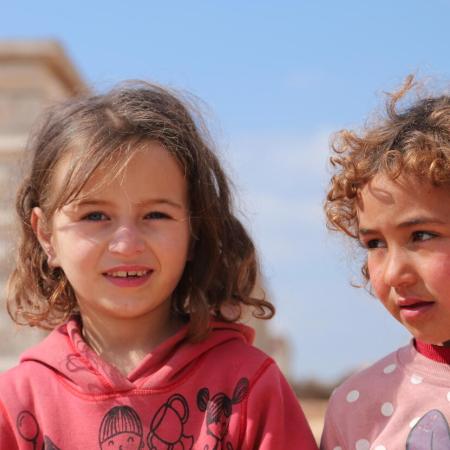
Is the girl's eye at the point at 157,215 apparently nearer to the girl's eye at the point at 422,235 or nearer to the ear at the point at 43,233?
the ear at the point at 43,233

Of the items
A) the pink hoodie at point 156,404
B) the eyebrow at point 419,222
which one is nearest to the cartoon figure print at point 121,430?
the pink hoodie at point 156,404

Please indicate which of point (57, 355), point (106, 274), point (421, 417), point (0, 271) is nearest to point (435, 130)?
point (421, 417)

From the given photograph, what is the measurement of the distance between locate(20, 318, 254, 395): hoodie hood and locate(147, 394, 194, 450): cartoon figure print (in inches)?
2.6

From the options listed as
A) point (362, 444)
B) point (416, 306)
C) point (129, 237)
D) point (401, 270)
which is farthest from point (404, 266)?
point (129, 237)

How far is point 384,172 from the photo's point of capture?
2436 millimetres

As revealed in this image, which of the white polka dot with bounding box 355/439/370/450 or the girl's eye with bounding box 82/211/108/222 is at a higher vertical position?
the girl's eye with bounding box 82/211/108/222

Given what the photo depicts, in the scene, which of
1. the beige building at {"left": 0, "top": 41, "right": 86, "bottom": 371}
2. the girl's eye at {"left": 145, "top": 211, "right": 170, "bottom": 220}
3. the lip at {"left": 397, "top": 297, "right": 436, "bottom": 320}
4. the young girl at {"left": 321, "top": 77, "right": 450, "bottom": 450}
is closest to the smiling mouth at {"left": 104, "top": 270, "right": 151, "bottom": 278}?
the girl's eye at {"left": 145, "top": 211, "right": 170, "bottom": 220}

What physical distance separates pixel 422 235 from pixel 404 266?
9 cm

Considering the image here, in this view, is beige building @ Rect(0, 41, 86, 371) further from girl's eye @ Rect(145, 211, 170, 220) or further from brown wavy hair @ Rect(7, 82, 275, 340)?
girl's eye @ Rect(145, 211, 170, 220)

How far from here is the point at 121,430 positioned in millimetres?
2484

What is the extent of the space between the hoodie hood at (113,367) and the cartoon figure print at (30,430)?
0.14 meters

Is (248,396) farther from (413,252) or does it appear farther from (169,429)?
(413,252)

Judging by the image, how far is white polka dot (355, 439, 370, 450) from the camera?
2504mm

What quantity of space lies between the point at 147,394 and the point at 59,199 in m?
0.61
